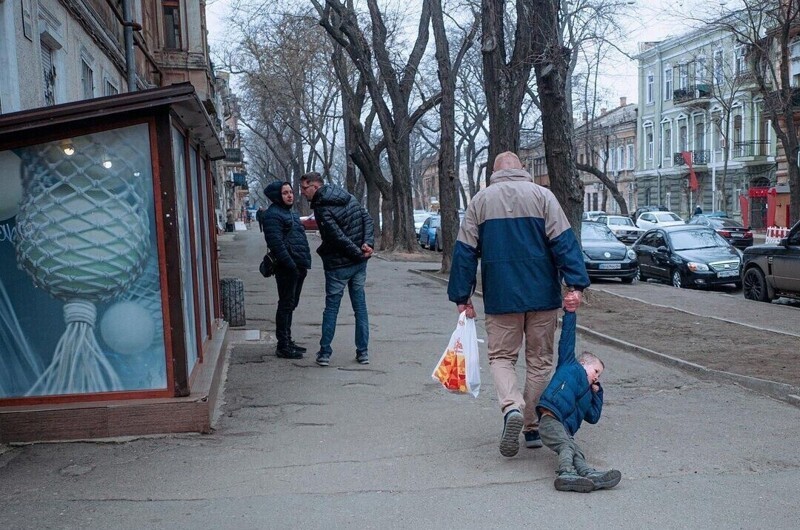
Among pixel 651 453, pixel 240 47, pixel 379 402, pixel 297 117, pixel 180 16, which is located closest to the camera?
pixel 651 453

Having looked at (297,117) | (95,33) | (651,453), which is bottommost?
(651,453)

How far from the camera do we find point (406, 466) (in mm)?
5414

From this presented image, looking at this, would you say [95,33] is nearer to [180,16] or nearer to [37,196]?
[37,196]

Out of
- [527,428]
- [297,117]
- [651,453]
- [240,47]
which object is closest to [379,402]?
[527,428]

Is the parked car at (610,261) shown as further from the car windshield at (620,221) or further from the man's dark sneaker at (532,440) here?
the car windshield at (620,221)

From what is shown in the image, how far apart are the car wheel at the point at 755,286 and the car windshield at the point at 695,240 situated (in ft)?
11.5

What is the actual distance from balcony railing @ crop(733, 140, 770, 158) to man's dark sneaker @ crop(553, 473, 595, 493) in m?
46.8

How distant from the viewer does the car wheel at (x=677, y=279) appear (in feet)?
60.4

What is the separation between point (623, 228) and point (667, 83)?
24.5 m

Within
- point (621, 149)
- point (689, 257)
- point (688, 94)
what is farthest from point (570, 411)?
point (621, 149)

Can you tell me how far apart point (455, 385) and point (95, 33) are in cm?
870

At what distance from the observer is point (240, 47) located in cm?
3572

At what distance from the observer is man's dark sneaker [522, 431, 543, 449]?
5.67 m

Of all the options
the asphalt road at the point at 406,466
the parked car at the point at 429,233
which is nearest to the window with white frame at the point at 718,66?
the parked car at the point at 429,233
